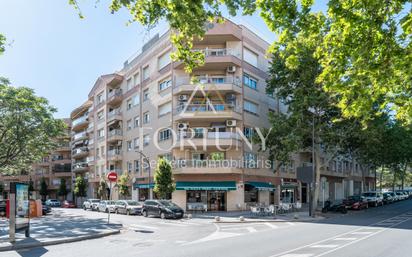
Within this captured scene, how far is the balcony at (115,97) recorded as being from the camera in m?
50.5

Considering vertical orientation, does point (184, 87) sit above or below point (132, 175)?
above

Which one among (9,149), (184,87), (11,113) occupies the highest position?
(184,87)

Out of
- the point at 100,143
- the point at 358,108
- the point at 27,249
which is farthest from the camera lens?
the point at 100,143

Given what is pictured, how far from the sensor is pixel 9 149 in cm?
3550

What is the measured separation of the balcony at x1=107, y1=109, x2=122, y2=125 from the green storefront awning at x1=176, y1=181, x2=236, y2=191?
17.8m

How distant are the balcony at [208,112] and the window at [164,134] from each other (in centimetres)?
276

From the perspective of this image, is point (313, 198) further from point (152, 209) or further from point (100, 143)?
point (100, 143)

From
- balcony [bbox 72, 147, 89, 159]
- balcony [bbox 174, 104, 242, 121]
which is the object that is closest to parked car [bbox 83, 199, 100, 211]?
balcony [bbox 72, 147, 89, 159]

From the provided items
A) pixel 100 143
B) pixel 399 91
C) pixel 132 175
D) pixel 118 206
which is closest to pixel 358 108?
pixel 399 91

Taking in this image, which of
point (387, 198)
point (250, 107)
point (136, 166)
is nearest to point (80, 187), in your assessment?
point (136, 166)

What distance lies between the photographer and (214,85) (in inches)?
1391

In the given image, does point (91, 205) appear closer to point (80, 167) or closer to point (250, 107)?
point (80, 167)

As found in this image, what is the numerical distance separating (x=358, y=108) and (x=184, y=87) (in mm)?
25862

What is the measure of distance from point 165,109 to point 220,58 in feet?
26.7
